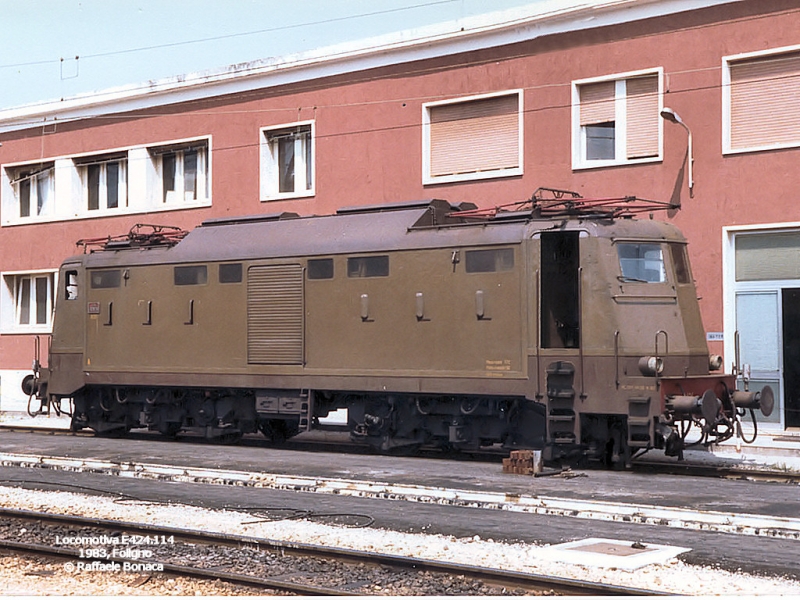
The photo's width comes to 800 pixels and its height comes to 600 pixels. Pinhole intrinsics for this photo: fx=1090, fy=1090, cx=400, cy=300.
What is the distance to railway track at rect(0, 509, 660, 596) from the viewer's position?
8.80 meters

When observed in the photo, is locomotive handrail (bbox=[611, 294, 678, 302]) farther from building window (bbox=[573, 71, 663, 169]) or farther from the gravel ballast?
the gravel ballast

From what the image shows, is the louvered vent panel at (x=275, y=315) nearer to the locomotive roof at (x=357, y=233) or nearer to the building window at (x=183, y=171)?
the locomotive roof at (x=357, y=233)

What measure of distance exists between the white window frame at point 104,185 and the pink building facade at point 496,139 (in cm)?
6

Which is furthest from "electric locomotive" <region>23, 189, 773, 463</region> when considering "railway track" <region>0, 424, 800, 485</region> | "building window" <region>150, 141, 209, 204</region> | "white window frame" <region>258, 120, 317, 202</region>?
"building window" <region>150, 141, 209, 204</region>

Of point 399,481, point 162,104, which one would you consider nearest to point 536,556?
point 399,481

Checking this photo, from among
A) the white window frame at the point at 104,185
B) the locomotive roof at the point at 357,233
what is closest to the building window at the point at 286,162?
the white window frame at the point at 104,185

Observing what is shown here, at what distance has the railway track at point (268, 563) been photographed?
8797 mm

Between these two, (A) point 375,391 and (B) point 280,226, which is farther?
(B) point 280,226

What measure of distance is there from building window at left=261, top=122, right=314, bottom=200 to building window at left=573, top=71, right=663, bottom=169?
7.48 m

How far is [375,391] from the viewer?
18.0 m

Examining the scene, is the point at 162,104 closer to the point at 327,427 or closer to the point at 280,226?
the point at 280,226

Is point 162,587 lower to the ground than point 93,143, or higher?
lower

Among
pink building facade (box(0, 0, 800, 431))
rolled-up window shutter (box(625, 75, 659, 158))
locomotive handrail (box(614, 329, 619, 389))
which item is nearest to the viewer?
locomotive handrail (box(614, 329, 619, 389))

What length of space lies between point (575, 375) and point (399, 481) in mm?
3024
